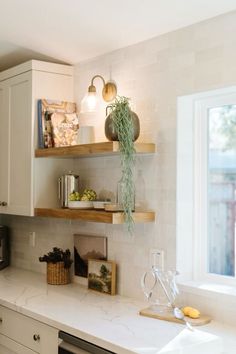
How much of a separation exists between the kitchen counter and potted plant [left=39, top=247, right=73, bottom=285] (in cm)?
5

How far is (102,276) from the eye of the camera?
2.77 m

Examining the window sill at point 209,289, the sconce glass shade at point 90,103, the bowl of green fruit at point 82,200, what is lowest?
the window sill at point 209,289

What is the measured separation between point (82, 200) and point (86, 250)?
39 centimetres

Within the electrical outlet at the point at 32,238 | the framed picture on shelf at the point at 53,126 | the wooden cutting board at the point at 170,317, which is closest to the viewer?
the wooden cutting board at the point at 170,317

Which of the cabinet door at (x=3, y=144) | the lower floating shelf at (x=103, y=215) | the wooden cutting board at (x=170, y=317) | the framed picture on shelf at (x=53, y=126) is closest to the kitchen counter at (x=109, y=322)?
the wooden cutting board at (x=170, y=317)

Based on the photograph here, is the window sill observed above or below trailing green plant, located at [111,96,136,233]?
below

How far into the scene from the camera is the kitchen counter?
1.87 meters

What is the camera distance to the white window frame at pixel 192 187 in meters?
2.45

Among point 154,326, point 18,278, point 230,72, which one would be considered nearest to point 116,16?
point 230,72

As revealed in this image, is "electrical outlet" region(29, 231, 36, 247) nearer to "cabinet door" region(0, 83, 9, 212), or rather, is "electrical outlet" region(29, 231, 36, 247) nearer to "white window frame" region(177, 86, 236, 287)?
"cabinet door" region(0, 83, 9, 212)

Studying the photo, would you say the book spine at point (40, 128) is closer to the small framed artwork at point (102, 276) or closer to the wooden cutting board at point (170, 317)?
the small framed artwork at point (102, 276)

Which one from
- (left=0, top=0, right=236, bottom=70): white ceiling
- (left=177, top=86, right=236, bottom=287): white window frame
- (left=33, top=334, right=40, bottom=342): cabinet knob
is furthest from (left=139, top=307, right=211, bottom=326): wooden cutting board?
(left=0, top=0, right=236, bottom=70): white ceiling

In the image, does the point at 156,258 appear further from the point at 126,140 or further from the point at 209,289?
the point at 126,140

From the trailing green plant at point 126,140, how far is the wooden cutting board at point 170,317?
478mm
